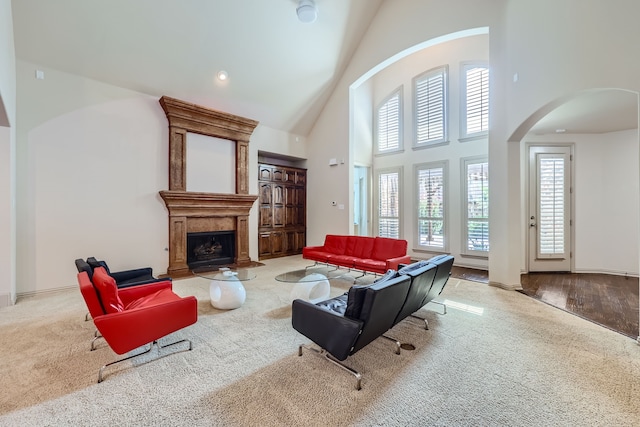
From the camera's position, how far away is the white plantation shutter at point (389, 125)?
7676 millimetres

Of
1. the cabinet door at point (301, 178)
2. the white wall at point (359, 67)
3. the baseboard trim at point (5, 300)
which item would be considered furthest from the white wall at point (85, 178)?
the white wall at point (359, 67)

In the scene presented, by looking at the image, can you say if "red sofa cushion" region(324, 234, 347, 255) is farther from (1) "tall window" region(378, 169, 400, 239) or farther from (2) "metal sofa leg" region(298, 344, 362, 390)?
(2) "metal sofa leg" region(298, 344, 362, 390)

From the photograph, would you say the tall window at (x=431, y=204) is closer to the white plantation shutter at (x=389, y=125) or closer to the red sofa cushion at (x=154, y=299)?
the white plantation shutter at (x=389, y=125)

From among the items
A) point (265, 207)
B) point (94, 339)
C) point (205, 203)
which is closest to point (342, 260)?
point (265, 207)

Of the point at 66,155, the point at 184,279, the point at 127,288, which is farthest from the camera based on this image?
the point at 184,279

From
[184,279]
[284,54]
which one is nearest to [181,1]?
[284,54]

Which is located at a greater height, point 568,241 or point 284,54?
point 284,54

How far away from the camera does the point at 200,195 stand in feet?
18.9

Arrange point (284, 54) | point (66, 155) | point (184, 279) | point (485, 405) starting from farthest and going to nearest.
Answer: point (284, 54) < point (184, 279) < point (66, 155) < point (485, 405)

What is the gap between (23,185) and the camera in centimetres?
418

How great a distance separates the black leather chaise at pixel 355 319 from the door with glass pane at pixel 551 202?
483cm

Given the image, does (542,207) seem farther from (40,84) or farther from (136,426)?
(40,84)

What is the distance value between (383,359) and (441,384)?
51cm

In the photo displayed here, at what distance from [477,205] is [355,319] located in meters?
5.36
